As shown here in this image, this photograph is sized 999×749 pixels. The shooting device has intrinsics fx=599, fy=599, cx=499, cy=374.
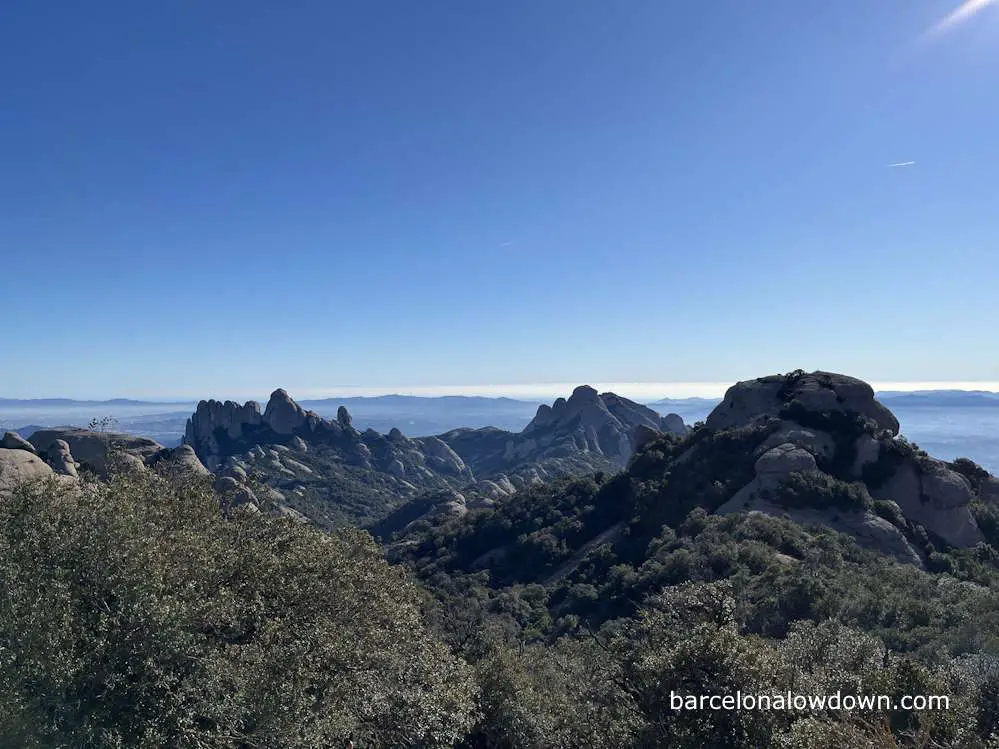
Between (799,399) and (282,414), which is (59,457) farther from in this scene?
(282,414)

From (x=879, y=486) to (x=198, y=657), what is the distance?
60330mm

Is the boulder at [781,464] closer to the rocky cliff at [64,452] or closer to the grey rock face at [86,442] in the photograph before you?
the rocky cliff at [64,452]

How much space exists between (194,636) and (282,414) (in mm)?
170086

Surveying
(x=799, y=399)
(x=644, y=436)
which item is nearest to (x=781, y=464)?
(x=799, y=399)

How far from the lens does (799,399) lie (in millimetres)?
66062

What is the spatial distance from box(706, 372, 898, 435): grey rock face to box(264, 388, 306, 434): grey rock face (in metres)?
132

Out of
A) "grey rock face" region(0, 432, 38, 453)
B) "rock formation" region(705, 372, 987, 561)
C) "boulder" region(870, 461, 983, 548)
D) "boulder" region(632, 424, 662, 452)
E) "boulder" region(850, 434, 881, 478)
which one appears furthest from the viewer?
"boulder" region(632, 424, 662, 452)

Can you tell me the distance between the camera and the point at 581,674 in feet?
82.1

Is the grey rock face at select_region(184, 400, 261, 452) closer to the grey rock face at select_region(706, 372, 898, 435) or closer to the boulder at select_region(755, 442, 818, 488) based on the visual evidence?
the grey rock face at select_region(706, 372, 898, 435)

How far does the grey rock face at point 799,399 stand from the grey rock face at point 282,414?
131892 mm

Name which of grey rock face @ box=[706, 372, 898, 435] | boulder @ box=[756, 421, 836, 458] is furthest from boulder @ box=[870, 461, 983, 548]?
grey rock face @ box=[706, 372, 898, 435]

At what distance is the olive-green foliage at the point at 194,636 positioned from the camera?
40.9ft

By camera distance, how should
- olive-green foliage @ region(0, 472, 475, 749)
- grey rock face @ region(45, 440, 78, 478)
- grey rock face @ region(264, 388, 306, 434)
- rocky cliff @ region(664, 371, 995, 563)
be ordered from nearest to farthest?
olive-green foliage @ region(0, 472, 475, 749) < rocky cliff @ region(664, 371, 995, 563) < grey rock face @ region(45, 440, 78, 478) < grey rock face @ region(264, 388, 306, 434)

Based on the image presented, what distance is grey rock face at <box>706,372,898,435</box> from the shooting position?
6488 cm
